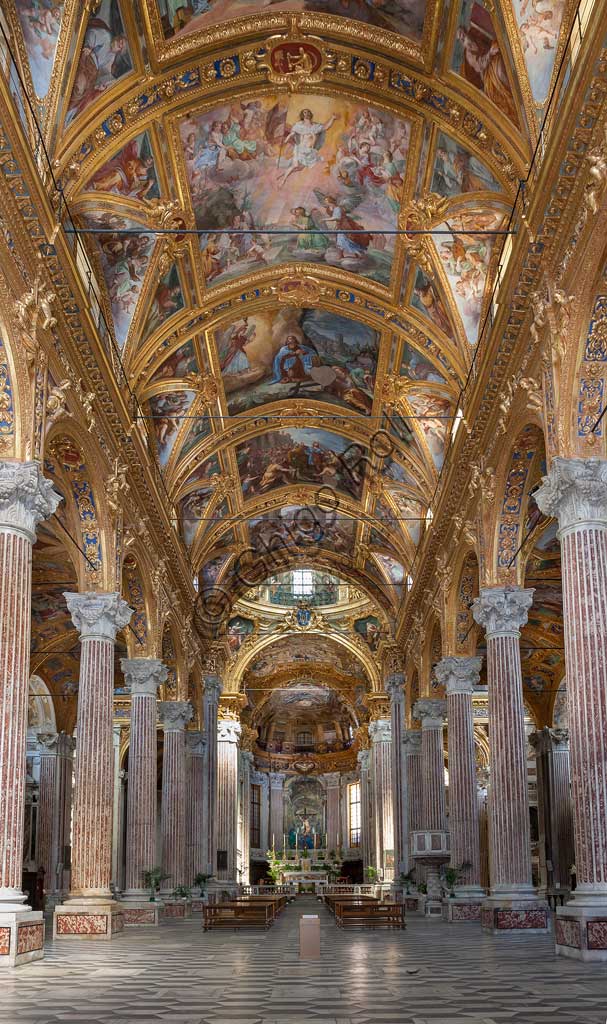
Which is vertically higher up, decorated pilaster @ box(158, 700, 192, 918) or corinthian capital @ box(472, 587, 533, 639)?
corinthian capital @ box(472, 587, 533, 639)

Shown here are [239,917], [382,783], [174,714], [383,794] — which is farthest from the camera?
[382,783]

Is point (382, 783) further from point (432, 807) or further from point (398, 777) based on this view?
point (432, 807)

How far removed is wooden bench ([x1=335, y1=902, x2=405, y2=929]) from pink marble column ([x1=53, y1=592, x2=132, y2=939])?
15.8 ft

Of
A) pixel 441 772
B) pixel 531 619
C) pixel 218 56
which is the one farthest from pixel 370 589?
pixel 218 56

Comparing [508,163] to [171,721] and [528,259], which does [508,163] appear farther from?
[171,721]

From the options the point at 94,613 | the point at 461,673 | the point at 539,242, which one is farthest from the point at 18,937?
the point at 461,673

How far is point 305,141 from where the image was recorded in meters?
20.5

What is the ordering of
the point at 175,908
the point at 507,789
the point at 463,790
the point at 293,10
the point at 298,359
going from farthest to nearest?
the point at 175,908, the point at 298,359, the point at 463,790, the point at 507,789, the point at 293,10

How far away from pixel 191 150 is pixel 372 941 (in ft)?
48.6

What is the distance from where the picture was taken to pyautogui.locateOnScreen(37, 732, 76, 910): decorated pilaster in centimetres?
3700

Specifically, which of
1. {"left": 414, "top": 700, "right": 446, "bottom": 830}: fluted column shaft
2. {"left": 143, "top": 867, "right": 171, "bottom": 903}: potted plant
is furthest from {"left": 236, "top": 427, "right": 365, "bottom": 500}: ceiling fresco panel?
{"left": 143, "top": 867, "right": 171, "bottom": 903}: potted plant

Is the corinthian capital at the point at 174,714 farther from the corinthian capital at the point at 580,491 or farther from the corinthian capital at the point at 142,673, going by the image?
the corinthian capital at the point at 580,491

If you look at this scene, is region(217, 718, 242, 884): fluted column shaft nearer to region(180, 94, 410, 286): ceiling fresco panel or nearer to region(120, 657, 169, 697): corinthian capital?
region(120, 657, 169, 697): corinthian capital

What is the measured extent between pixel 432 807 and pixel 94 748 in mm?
14166
